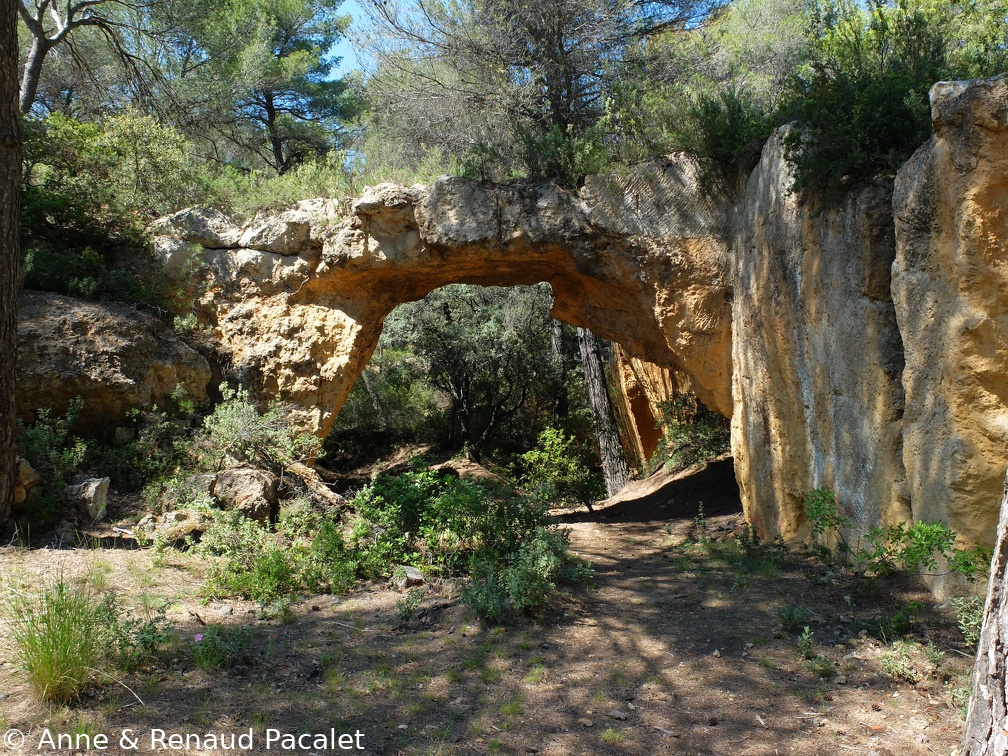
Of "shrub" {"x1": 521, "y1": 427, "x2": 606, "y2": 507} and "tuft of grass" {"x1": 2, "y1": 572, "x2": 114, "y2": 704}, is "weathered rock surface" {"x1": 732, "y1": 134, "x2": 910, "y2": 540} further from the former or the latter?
"tuft of grass" {"x1": 2, "y1": 572, "x2": 114, "y2": 704}

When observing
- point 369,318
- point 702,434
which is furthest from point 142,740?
point 702,434

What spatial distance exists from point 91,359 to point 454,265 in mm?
4291

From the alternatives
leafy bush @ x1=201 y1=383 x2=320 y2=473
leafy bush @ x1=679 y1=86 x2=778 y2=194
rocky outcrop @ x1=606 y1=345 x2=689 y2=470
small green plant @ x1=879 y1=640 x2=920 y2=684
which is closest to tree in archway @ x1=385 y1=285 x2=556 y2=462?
rocky outcrop @ x1=606 y1=345 x2=689 y2=470

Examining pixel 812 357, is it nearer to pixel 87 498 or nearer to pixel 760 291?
pixel 760 291

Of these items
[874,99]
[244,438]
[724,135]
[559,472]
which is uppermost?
[724,135]

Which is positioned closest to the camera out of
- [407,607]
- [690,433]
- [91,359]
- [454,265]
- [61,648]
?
[61,648]

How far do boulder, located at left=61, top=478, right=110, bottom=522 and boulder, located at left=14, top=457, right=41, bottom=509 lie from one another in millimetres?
279

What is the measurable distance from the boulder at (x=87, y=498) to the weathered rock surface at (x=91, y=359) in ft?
4.19

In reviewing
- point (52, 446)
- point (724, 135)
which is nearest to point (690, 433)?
point (724, 135)

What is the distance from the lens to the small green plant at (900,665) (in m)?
4.25

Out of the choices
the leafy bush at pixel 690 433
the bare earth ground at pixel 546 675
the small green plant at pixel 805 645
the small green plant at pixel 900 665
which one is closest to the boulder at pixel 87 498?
the bare earth ground at pixel 546 675

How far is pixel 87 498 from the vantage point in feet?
23.2

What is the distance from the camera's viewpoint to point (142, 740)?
3549 millimetres

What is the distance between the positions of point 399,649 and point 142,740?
1.74 m
